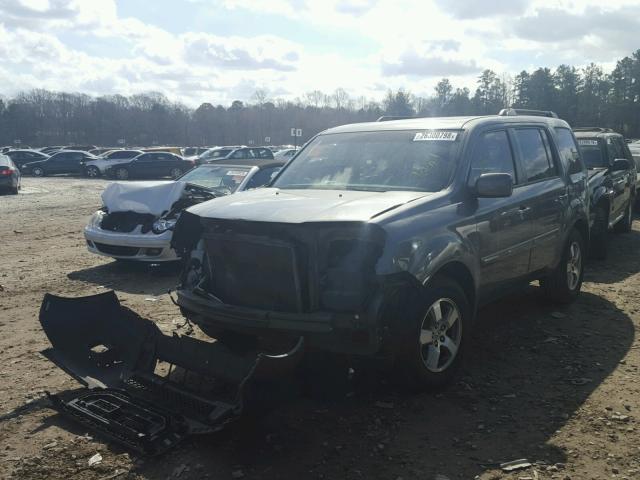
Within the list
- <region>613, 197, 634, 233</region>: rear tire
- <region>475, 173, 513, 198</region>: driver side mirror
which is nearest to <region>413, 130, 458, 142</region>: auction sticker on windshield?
<region>475, 173, 513, 198</region>: driver side mirror

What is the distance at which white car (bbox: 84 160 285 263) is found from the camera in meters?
7.93

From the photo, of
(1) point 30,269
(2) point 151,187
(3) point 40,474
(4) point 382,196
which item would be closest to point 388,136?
(4) point 382,196

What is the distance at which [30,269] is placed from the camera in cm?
881

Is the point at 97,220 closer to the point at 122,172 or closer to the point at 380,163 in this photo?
the point at 380,163

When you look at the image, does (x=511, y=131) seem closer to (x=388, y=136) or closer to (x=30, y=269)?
(x=388, y=136)

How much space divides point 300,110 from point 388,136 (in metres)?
108

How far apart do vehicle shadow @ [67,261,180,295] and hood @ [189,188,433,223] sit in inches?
126

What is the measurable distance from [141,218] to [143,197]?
0.96 feet

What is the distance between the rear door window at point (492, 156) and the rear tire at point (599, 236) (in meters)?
4.50

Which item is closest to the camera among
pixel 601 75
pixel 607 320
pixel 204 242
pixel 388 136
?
pixel 204 242

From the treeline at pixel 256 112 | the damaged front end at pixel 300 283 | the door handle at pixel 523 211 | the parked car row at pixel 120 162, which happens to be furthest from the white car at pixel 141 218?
the treeline at pixel 256 112

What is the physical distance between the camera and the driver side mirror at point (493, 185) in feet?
14.8

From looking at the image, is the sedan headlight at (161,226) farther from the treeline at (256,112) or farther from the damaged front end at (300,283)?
→ the treeline at (256,112)

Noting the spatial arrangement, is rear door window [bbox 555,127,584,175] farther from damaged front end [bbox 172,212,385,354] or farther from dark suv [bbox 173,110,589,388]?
damaged front end [bbox 172,212,385,354]
